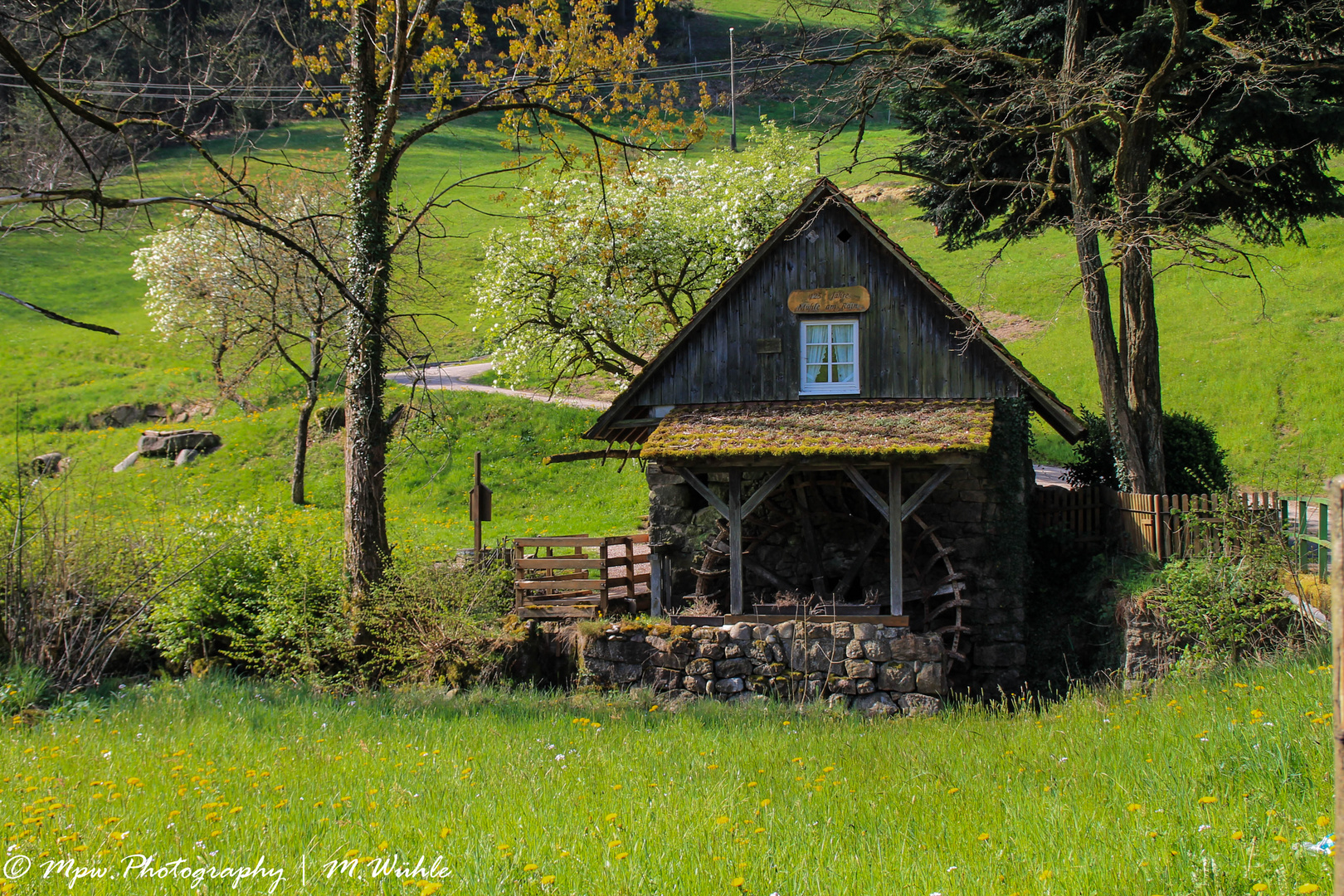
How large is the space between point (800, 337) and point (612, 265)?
23.3 ft

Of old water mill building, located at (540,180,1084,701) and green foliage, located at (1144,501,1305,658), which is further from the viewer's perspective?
old water mill building, located at (540,180,1084,701)

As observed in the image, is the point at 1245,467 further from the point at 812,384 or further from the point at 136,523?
the point at 136,523

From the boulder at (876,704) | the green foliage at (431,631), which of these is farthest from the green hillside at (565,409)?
the boulder at (876,704)

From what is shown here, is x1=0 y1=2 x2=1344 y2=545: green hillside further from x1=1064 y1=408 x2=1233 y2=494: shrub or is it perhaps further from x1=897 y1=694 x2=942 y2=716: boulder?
x1=897 y1=694 x2=942 y2=716: boulder

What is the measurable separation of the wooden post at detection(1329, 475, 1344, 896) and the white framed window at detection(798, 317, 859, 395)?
12.2 meters

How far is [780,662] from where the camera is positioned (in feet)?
40.6

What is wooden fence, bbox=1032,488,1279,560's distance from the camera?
11961 mm

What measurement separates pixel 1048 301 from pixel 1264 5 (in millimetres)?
23621

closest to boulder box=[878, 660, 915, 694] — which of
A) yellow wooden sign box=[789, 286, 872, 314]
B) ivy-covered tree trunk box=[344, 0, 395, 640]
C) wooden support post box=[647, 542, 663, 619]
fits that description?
wooden support post box=[647, 542, 663, 619]

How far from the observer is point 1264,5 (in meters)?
13.4

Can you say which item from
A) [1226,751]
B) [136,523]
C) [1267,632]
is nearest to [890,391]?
[1267,632]

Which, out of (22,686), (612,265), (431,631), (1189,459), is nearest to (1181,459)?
(1189,459)

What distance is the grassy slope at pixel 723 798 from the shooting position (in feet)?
12.3

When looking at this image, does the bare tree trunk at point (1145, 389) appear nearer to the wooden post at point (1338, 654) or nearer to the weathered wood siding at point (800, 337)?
the weathered wood siding at point (800, 337)
